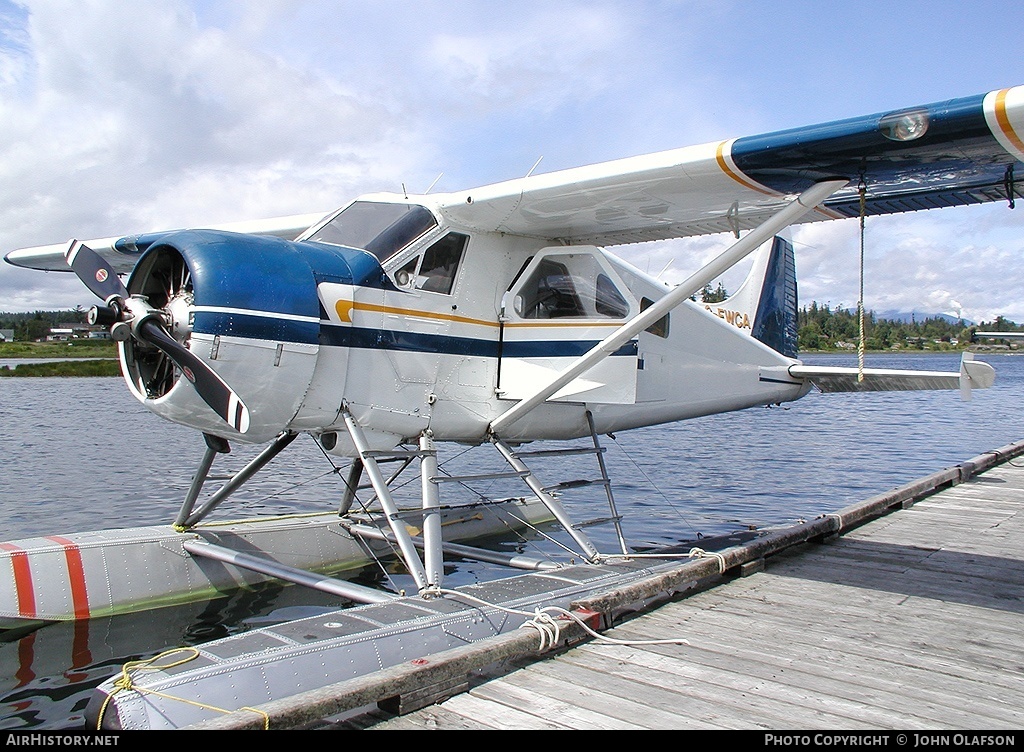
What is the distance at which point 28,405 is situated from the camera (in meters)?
28.0

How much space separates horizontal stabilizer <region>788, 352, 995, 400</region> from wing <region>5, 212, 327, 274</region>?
5105 millimetres

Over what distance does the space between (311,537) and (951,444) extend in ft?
62.6

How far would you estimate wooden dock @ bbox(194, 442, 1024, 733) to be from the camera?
3297 mm

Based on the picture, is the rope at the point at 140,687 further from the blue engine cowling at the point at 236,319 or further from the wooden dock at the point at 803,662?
the blue engine cowling at the point at 236,319

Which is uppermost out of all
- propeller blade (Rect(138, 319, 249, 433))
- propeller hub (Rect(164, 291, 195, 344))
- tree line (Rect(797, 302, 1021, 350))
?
tree line (Rect(797, 302, 1021, 350))

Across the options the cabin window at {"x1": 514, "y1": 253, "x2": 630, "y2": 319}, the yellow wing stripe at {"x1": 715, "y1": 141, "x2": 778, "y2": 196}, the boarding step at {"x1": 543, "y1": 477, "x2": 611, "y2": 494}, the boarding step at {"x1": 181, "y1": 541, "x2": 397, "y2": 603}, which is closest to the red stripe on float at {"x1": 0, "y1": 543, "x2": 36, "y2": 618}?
the boarding step at {"x1": 181, "y1": 541, "x2": 397, "y2": 603}

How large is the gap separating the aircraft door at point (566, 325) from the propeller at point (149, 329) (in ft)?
7.53

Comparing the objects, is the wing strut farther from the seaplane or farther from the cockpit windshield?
the cockpit windshield

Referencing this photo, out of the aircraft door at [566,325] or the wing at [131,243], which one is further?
the wing at [131,243]

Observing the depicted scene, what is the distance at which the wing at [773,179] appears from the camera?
4438 mm

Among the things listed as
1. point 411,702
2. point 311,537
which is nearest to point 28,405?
point 311,537

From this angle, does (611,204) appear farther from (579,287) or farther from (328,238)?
(328,238)

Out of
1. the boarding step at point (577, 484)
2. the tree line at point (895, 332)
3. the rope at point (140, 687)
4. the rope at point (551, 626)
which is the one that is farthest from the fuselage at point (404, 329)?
Result: the tree line at point (895, 332)

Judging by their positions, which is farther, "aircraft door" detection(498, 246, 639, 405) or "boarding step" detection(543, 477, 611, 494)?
"boarding step" detection(543, 477, 611, 494)
